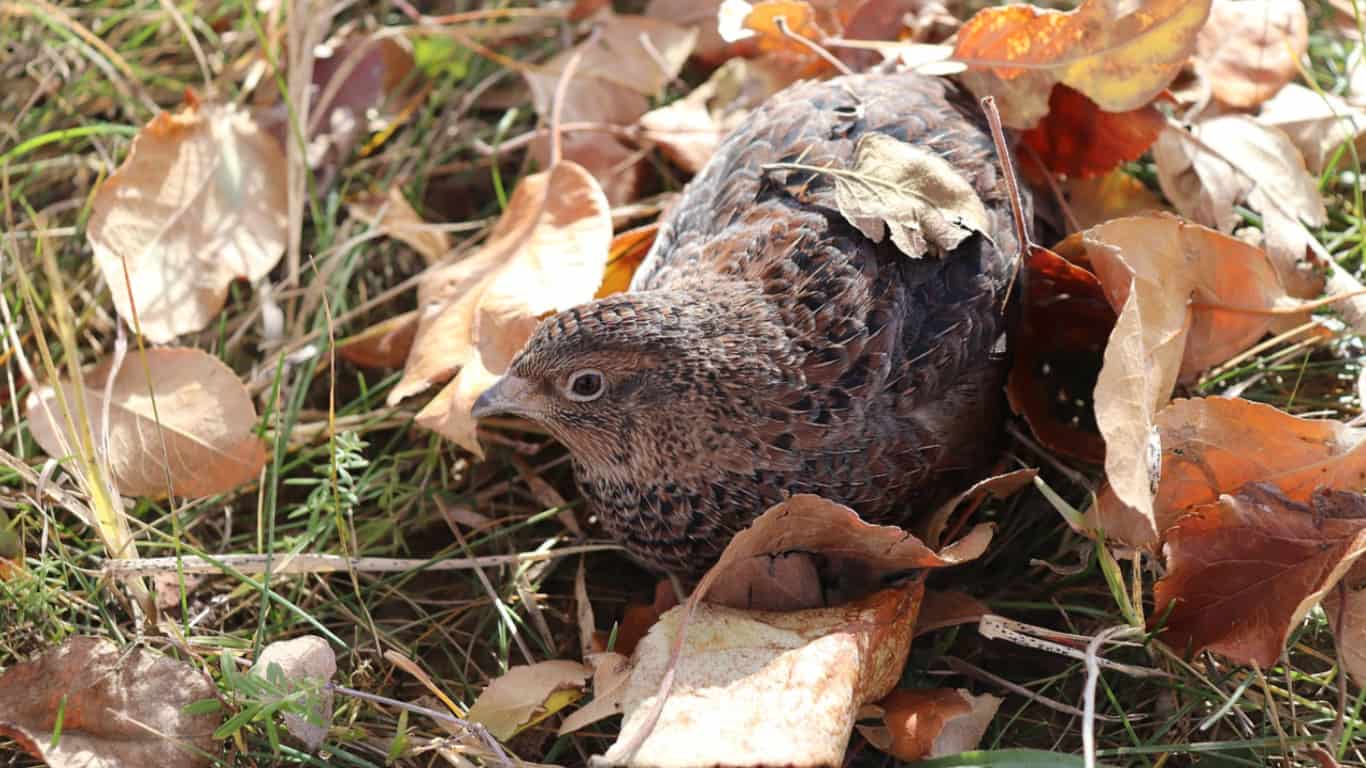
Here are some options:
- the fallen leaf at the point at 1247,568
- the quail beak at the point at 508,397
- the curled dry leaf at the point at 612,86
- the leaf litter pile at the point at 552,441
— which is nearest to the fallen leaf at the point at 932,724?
the leaf litter pile at the point at 552,441

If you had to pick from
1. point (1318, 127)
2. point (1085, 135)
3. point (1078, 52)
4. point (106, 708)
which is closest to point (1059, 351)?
point (1085, 135)

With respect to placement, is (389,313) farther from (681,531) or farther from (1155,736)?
(1155,736)

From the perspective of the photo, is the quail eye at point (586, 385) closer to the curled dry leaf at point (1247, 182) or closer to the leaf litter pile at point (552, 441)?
the leaf litter pile at point (552, 441)

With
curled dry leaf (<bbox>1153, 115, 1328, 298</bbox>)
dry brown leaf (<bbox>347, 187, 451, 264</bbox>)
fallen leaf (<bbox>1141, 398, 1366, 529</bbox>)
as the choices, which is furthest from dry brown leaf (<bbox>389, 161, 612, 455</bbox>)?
curled dry leaf (<bbox>1153, 115, 1328, 298</bbox>)

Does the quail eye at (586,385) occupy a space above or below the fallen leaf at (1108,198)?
above

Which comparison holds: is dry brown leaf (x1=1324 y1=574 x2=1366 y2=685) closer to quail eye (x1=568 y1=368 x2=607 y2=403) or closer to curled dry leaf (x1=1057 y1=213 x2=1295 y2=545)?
curled dry leaf (x1=1057 y1=213 x2=1295 y2=545)

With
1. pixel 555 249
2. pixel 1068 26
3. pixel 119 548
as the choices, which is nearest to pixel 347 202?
pixel 555 249

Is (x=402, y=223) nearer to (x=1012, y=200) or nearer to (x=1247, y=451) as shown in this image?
(x=1012, y=200)

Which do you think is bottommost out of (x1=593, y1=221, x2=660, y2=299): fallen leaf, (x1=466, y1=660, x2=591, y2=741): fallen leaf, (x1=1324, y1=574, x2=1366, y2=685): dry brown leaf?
(x1=1324, y1=574, x2=1366, y2=685): dry brown leaf
